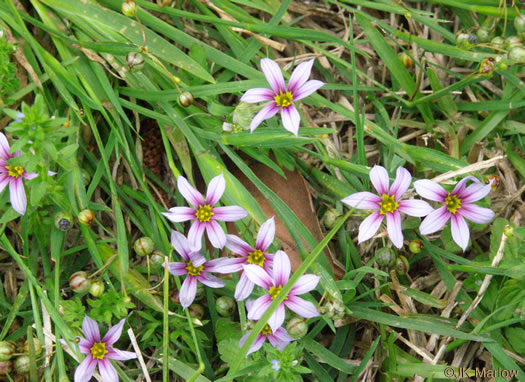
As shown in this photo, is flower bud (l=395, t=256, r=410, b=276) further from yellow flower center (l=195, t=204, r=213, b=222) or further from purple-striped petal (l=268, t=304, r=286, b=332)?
yellow flower center (l=195, t=204, r=213, b=222)

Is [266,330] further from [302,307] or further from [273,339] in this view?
[302,307]

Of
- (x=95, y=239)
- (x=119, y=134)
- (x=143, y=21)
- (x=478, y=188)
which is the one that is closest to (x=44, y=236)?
(x=95, y=239)

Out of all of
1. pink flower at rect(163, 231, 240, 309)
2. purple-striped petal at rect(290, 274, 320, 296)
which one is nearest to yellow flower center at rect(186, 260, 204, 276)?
pink flower at rect(163, 231, 240, 309)

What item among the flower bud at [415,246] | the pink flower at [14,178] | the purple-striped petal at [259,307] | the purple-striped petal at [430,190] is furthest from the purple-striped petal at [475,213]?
the pink flower at [14,178]

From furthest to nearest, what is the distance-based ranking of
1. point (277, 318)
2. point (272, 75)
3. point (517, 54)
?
point (517, 54) < point (272, 75) < point (277, 318)

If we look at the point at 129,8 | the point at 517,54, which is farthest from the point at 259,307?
the point at 517,54

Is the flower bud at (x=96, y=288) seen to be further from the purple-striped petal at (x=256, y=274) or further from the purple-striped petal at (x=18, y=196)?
the purple-striped petal at (x=256, y=274)
